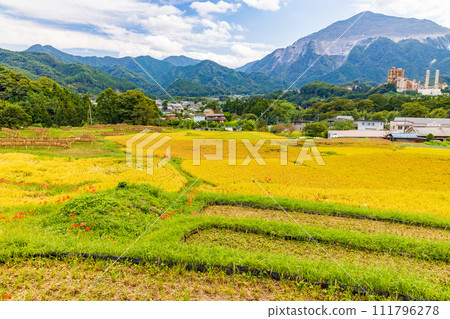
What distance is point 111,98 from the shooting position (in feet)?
175

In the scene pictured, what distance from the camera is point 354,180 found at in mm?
14664

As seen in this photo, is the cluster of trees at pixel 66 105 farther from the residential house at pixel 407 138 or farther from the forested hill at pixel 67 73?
the residential house at pixel 407 138

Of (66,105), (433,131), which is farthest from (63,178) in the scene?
(433,131)

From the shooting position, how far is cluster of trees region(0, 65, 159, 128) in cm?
4741

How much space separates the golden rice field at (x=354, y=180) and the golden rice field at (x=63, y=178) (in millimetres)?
2801

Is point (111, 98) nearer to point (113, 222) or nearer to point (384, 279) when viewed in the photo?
point (113, 222)

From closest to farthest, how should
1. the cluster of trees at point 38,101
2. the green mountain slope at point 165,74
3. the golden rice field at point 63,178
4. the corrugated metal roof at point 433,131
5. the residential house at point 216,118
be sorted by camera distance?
the golden rice field at point 63,178 → the green mountain slope at point 165,74 → the corrugated metal roof at point 433,131 → the cluster of trees at point 38,101 → the residential house at point 216,118

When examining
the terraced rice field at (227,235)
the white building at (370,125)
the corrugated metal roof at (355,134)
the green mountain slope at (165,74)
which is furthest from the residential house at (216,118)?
the terraced rice field at (227,235)

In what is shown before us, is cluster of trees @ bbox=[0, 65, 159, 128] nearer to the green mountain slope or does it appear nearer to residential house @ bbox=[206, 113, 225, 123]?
the green mountain slope

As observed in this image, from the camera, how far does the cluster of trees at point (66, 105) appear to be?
1866 inches

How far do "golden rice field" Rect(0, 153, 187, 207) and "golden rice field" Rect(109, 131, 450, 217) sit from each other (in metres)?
2.80

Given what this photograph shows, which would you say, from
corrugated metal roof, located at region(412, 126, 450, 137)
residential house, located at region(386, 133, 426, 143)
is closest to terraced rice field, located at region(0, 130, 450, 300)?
residential house, located at region(386, 133, 426, 143)

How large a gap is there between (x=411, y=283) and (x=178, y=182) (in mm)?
11220

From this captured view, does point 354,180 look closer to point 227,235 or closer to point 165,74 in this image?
point 227,235
